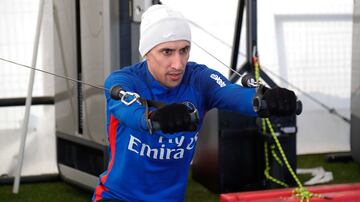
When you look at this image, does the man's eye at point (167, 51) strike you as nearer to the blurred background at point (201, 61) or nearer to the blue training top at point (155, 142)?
the blue training top at point (155, 142)

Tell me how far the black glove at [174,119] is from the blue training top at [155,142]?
39 cm

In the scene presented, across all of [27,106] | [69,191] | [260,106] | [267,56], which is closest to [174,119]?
[260,106]

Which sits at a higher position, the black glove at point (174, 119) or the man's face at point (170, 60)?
the man's face at point (170, 60)

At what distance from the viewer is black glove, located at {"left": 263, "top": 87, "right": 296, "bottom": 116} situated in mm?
2129

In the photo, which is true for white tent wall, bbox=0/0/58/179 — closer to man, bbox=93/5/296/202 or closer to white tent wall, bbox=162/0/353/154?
white tent wall, bbox=162/0/353/154

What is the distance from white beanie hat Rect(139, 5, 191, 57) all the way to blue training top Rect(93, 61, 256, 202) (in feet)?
0.45

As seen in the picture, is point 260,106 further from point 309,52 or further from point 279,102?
point 309,52

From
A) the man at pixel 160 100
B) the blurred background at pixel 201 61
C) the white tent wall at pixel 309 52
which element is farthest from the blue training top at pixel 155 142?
the white tent wall at pixel 309 52

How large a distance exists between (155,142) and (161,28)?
1.36 ft

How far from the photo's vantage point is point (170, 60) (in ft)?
7.48

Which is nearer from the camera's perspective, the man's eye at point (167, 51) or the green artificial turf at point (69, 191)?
the man's eye at point (167, 51)

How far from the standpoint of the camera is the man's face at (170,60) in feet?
7.45

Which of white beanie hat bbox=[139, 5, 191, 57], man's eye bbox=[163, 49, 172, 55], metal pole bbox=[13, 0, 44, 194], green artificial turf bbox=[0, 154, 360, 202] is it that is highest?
white beanie hat bbox=[139, 5, 191, 57]

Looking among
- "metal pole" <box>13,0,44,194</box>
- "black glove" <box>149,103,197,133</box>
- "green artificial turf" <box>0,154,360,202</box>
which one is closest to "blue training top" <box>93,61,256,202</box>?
"black glove" <box>149,103,197,133</box>
